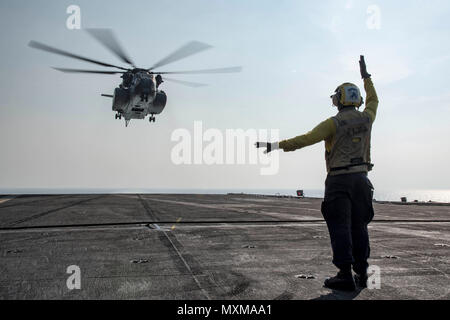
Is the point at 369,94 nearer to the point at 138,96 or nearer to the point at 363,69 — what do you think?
the point at 363,69

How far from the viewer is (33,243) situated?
6.18 m

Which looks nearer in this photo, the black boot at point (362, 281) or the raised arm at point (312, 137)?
the black boot at point (362, 281)

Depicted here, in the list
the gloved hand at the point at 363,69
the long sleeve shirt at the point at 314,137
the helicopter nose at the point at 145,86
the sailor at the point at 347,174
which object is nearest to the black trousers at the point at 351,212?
the sailor at the point at 347,174

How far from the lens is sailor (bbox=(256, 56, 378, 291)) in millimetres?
4215

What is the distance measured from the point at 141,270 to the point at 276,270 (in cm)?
171

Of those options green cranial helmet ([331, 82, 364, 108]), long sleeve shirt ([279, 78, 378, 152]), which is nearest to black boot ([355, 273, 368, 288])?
long sleeve shirt ([279, 78, 378, 152])

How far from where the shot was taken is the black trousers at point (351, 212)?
420 cm

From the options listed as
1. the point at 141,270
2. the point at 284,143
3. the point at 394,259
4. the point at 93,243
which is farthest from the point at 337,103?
the point at 93,243

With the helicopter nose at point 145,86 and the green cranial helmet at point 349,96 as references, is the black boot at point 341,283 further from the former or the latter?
the helicopter nose at point 145,86

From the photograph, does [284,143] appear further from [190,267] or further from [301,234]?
[301,234]

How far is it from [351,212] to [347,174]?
0.49 metres

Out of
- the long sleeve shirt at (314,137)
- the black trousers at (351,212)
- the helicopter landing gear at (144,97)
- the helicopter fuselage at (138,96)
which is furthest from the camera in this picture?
the helicopter landing gear at (144,97)
